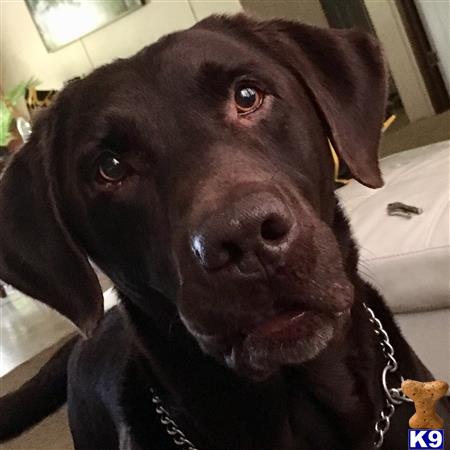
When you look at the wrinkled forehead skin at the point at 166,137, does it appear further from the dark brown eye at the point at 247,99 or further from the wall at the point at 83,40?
the wall at the point at 83,40

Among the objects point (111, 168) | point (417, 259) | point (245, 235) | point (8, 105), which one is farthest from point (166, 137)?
point (8, 105)

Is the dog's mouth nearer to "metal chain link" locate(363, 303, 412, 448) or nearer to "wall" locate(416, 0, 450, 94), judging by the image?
"metal chain link" locate(363, 303, 412, 448)

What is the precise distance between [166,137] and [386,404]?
541 mm

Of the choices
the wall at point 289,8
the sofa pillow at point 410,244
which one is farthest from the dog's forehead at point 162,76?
the wall at point 289,8

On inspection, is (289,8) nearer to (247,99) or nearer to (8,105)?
(8,105)

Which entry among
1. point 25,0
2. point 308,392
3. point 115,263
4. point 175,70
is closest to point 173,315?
point 115,263

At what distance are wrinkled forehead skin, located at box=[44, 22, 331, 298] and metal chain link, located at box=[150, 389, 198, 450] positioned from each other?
0.22m

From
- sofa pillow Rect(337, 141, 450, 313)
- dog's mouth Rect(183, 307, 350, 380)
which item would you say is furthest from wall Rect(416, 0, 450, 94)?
dog's mouth Rect(183, 307, 350, 380)

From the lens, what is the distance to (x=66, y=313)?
1178 millimetres

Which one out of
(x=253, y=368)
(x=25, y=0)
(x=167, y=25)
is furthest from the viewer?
(x=25, y=0)

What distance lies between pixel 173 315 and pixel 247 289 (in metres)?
0.28

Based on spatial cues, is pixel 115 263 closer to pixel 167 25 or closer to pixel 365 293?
pixel 365 293

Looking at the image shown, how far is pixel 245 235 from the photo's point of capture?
805 millimetres

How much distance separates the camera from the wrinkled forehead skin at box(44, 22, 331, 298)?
1.00 m
